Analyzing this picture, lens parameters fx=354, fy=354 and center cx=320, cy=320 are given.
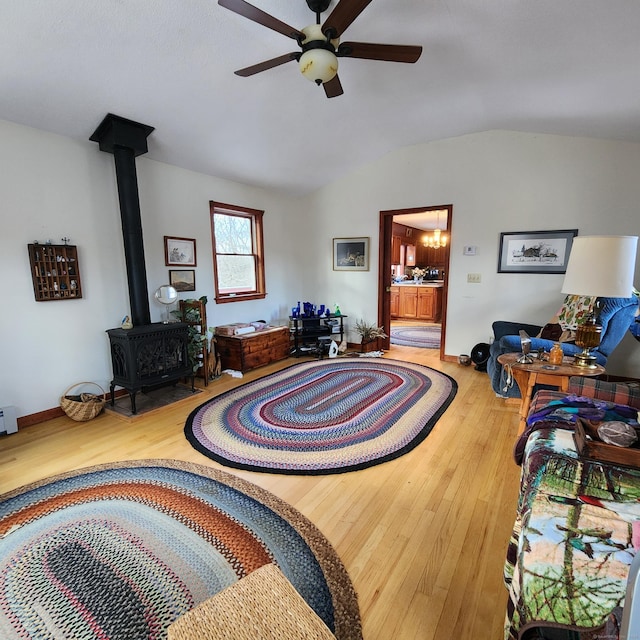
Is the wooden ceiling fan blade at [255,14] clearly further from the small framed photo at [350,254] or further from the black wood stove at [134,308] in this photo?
the small framed photo at [350,254]

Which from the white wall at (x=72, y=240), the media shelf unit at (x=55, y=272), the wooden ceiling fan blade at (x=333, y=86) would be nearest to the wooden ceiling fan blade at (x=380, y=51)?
the wooden ceiling fan blade at (x=333, y=86)

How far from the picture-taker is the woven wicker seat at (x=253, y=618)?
89 centimetres

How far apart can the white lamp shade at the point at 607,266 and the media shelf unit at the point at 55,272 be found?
390cm

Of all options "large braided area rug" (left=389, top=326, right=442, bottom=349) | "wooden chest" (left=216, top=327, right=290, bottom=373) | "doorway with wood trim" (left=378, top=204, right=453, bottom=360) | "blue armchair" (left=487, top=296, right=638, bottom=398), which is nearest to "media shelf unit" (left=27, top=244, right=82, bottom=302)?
"wooden chest" (left=216, top=327, right=290, bottom=373)

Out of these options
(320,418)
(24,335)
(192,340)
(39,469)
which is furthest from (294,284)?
(39,469)

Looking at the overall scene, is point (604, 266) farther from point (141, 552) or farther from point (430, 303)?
point (430, 303)

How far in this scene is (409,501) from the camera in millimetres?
1992

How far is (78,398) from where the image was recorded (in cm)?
323

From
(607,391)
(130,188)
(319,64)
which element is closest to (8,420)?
(130,188)

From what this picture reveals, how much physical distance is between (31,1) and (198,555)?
115 inches

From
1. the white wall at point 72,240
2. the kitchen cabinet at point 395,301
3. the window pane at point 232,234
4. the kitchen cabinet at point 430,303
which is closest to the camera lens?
Result: the white wall at point 72,240

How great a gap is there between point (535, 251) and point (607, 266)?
2.12 metres

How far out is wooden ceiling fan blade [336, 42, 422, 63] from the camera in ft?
6.59

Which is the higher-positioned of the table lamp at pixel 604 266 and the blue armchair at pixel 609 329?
the table lamp at pixel 604 266
